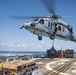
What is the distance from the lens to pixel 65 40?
4016 centimetres

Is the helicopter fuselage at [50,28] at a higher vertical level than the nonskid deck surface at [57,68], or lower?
higher

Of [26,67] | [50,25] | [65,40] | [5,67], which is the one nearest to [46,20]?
[50,25]

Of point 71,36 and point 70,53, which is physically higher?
point 71,36

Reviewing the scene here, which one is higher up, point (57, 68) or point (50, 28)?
point (50, 28)

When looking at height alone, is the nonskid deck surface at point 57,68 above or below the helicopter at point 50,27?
below

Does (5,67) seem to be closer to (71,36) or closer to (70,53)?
(71,36)

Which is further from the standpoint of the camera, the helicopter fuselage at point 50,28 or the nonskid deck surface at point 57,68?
the helicopter fuselage at point 50,28

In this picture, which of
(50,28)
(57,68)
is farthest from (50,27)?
(57,68)

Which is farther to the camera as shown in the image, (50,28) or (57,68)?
(50,28)

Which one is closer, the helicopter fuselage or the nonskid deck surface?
the nonskid deck surface

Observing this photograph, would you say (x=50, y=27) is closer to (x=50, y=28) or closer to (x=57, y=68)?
(x=50, y=28)

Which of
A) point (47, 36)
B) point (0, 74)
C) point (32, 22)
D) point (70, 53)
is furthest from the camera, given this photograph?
point (70, 53)

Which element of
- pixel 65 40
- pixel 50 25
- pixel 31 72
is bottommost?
pixel 31 72

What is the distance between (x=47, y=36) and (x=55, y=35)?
1.79 meters
